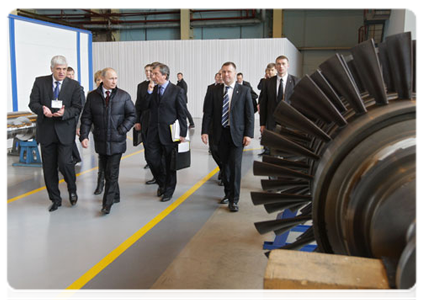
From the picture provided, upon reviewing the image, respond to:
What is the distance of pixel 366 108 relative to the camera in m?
1.12

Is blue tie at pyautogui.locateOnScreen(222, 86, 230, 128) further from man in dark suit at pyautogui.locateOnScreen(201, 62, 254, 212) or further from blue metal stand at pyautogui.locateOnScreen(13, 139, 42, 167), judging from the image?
blue metal stand at pyautogui.locateOnScreen(13, 139, 42, 167)

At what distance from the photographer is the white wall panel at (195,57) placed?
14.9 m

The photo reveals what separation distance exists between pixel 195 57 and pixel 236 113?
38.6ft

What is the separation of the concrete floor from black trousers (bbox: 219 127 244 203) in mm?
202

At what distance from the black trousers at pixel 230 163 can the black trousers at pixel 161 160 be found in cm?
58

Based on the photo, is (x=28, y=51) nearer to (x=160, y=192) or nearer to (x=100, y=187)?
(x=100, y=187)

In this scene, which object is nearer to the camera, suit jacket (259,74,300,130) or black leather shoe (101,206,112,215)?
black leather shoe (101,206,112,215)

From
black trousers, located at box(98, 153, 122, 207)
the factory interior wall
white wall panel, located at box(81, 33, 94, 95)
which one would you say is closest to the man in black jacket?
black trousers, located at box(98, 153, 122, 207)

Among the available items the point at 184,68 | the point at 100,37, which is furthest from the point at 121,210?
the point at 100,37

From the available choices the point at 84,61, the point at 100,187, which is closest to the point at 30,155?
the point at 100,187

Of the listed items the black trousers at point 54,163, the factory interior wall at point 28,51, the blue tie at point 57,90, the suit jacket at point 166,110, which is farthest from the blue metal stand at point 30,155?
the suit jacket at point 166,110

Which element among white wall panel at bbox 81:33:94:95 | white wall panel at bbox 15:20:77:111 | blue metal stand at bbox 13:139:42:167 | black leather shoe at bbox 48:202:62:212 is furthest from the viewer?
white wall panel at bbox 81:33:94:95

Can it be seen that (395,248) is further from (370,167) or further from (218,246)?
(218,246)

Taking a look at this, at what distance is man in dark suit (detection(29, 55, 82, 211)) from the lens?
392cm
